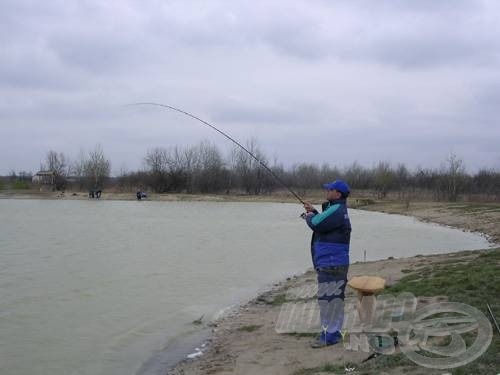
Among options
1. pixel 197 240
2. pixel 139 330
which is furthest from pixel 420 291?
pixel 197 240

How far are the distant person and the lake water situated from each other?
7.95ft

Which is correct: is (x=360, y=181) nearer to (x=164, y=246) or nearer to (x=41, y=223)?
(x=41, y=223)

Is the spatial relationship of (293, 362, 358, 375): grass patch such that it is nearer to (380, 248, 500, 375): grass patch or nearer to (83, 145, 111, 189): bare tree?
(380, 248, 500, 375): grass patch

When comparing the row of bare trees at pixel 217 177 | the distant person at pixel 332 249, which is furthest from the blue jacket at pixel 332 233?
the row of bare trees at pixel 217 177

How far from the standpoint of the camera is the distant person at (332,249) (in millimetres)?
5941

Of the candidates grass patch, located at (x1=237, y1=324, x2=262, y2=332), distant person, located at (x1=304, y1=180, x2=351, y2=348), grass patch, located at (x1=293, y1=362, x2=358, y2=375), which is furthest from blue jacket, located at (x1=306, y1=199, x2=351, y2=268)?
grass patch, located at (x1=237, y1=324, x2=262, y2=332)

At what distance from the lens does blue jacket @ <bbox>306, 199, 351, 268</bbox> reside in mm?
5914

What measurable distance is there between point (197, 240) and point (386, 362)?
18117 mm

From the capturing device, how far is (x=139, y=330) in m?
9.00

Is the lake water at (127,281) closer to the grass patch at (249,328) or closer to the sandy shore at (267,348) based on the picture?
the sandy shore at (267,348)

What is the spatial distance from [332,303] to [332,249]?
2.29 feet

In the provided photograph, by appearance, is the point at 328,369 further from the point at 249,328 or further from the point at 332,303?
the point at 249,328

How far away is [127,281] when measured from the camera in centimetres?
1321

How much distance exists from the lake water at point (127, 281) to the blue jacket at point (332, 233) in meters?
2.75
